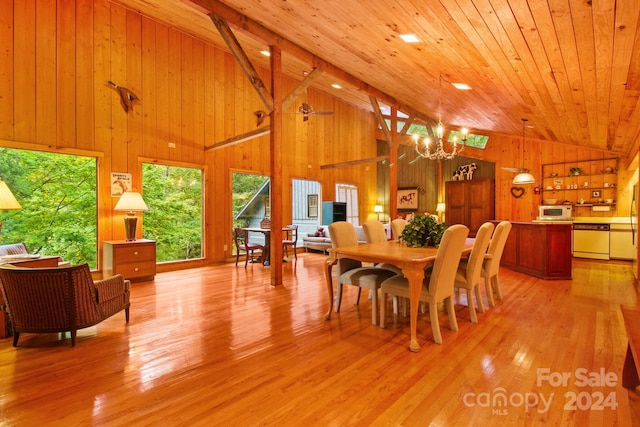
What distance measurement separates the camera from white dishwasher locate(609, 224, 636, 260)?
267 inches

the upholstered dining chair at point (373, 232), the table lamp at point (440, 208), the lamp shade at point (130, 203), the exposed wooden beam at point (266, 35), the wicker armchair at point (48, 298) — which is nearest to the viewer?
the wicker armchair at point (48, 298)

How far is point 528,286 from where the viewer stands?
4.84 metres

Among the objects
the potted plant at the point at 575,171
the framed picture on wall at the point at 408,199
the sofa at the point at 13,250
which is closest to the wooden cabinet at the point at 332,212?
the framed picture on wall at the point at 408,199

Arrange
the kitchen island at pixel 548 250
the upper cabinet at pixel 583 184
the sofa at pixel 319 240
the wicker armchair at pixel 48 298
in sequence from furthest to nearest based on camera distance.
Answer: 1. the sofa at pixel 319 240
2. the upper cabinet at pixel 583 184
3. the kitchen island at pixel 548 250
4. the wicker armchair at pixel 48 298

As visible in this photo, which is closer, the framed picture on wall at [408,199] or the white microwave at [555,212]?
the white microwave at [555,212]

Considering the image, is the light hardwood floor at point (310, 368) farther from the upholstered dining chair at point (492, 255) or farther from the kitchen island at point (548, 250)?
the kitchen island at point (548, 250)

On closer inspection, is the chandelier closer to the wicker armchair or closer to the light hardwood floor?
the light hardwood floor

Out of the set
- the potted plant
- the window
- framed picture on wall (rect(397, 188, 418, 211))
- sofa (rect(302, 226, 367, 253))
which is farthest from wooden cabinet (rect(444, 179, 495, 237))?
sofa (rect(302, 226, 367, 253))

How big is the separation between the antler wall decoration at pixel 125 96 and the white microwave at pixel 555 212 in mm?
8987

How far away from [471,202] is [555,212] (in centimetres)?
263

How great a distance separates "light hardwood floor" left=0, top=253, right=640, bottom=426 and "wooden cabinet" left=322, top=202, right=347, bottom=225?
218 inches

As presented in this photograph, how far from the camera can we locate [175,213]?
721cm

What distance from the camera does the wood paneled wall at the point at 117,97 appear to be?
15.4 ft

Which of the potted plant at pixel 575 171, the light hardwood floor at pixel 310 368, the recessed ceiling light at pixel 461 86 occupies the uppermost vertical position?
the recessed ceiling light at pixel 461 86
